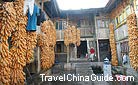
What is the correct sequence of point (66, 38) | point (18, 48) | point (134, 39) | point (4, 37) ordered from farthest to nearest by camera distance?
point (66, 38) → point (134, 39) → point (18, 48) → point (4, 37)

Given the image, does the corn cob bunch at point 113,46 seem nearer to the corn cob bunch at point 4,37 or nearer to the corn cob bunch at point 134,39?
the corn cob bunch at point 134,39

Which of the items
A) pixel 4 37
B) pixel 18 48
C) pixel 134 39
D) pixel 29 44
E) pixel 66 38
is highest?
pixel 66 38

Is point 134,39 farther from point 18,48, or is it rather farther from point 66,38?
point 66,38

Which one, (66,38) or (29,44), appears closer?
(29,44)

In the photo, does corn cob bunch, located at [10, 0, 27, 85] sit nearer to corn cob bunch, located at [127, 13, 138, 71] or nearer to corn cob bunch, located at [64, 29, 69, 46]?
corn cob bunch, located at [127, 13, 138, 71]

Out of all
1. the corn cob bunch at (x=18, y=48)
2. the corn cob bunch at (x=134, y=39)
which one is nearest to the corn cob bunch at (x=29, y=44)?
the corn cob bunch at (x=18, y=48)

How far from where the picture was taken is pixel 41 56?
A: 34.0 feet

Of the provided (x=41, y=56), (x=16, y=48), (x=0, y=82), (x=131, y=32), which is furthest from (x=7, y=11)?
(x=131, y=32)

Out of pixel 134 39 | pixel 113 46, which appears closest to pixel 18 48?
pixel 134 39

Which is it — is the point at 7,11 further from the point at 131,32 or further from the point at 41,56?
the point at 131,32

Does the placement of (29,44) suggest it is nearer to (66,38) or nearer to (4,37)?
(4,37)

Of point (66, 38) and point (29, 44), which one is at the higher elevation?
point (66, 38)

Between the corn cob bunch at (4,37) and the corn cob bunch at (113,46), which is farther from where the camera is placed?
the corn cob bunch at (113,46)

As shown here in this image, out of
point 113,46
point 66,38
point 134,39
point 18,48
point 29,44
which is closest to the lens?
point 18,48
